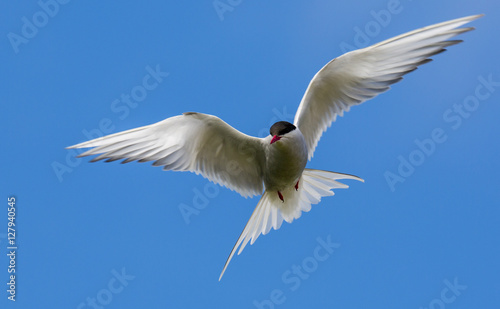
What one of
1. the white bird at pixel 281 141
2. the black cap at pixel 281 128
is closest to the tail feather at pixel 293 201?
the white bird at pixel 281 141

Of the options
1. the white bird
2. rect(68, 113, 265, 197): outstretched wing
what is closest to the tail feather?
the white bird

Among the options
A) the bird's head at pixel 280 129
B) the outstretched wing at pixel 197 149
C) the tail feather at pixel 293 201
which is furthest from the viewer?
the tail feather at pixel 293 201

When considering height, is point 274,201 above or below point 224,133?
below


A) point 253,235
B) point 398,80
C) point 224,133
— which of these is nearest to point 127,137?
point 224,133

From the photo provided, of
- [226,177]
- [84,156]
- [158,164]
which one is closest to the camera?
[84,156]

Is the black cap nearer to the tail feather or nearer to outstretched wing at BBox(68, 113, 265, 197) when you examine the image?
outstretched wing at BBox(68, 113, 265, 197)

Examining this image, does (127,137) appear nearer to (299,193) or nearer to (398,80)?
(299,193)

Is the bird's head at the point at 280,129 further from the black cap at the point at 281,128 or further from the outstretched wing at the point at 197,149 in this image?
the outstretched wing at the point at 197,149
